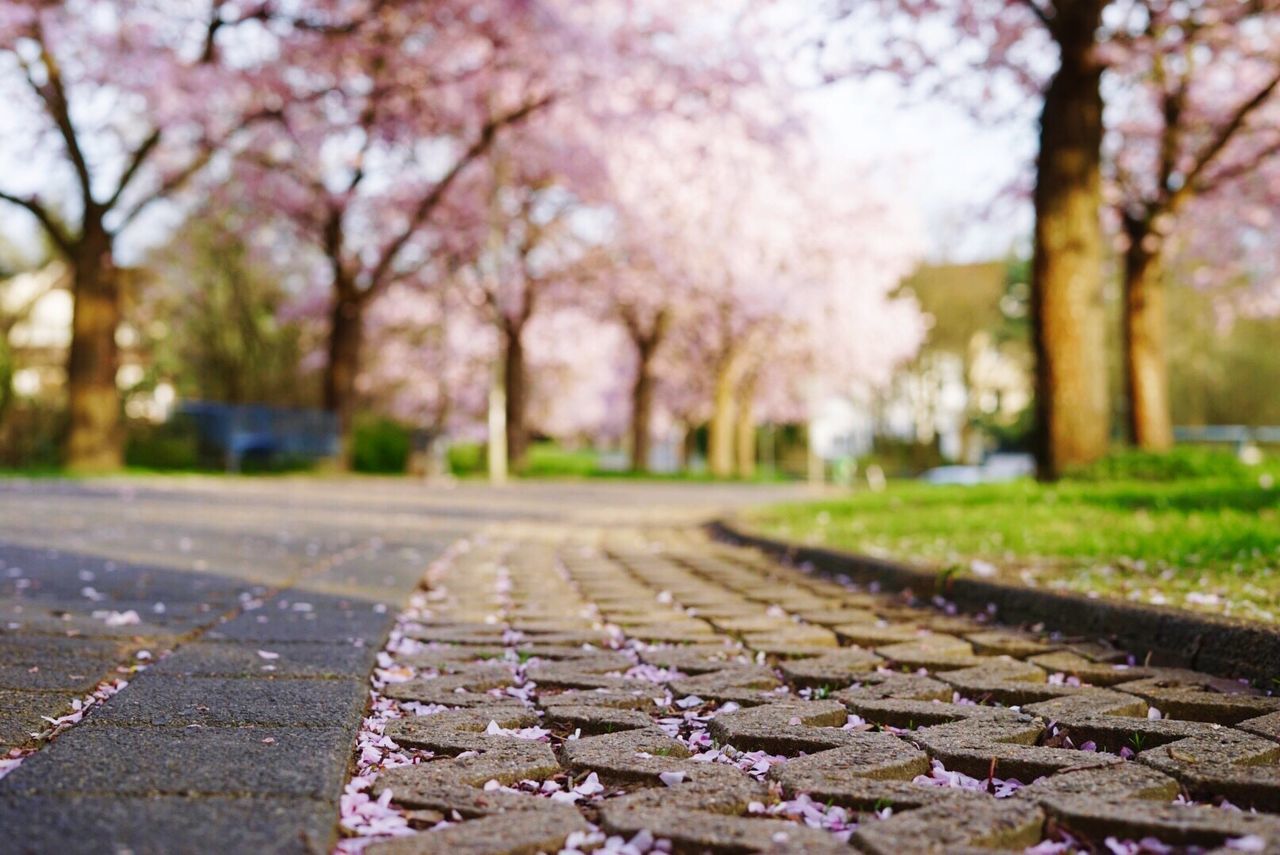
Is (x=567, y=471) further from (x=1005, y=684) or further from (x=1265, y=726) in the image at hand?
(x=1265, y=726)

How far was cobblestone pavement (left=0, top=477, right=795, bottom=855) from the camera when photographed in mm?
1894

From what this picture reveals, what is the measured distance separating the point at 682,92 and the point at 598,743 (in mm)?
14258

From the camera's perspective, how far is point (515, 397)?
26750 mm

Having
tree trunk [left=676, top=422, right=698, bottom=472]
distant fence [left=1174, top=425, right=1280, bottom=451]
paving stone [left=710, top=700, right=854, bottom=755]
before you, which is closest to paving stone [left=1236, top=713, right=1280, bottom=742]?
paving stone [left=710, top=700, right=854, bottom=755]

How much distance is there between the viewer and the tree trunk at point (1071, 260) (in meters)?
10.5

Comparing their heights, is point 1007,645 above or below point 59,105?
below

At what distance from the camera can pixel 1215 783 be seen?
2365 millimetres

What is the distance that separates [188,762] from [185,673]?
98 centimetres

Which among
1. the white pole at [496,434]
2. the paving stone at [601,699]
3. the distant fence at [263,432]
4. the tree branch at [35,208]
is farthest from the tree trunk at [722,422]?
the paving stone at [601,699]

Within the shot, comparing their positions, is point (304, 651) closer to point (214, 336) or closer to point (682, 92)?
point (682, 92)

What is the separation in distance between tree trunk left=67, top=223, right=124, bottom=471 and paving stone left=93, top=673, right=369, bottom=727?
47.8 feet

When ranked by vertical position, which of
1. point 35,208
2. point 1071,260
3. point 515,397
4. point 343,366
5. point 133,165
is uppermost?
point 133,165

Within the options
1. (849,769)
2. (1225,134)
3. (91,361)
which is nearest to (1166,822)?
(849,769)

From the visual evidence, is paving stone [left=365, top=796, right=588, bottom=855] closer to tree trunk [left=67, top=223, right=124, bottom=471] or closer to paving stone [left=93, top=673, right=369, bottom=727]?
paving stone [left=93, top=673, right=369, bottom=727]
